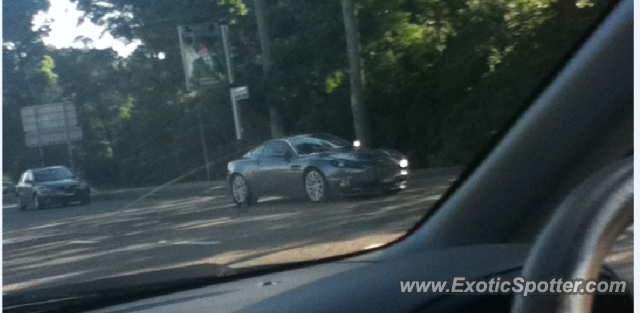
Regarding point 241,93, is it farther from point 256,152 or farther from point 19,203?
point 19,203

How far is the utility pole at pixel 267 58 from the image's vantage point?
2920mm

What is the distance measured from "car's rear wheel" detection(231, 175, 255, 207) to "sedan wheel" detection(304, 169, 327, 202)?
0.21 meters

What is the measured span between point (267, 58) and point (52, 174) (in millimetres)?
787

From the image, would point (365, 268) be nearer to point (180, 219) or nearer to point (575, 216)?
point (180, 219)

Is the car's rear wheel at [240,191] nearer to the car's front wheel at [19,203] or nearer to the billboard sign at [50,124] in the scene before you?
the billboard sign at [50,124]

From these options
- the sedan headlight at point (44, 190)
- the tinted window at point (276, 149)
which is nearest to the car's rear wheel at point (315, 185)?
the tinted window at point (276, 149)

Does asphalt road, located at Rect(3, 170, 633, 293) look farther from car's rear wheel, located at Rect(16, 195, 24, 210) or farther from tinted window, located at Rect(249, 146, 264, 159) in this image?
tinted window, located at Rect(249, 146, 264, 159)

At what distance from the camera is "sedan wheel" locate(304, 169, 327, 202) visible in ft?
9.98

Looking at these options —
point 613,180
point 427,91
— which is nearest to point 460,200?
point 427,91

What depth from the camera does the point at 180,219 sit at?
2.94 meters

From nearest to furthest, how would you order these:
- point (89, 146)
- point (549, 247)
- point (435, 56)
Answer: point (549, 247) → point (89, 146) → point (435, 56)

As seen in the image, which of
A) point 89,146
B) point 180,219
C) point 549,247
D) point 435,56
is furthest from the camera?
point 435,56

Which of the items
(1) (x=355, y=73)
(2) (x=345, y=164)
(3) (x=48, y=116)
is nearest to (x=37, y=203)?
(3) (x=48, y=116)

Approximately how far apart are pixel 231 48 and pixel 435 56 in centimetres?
75
